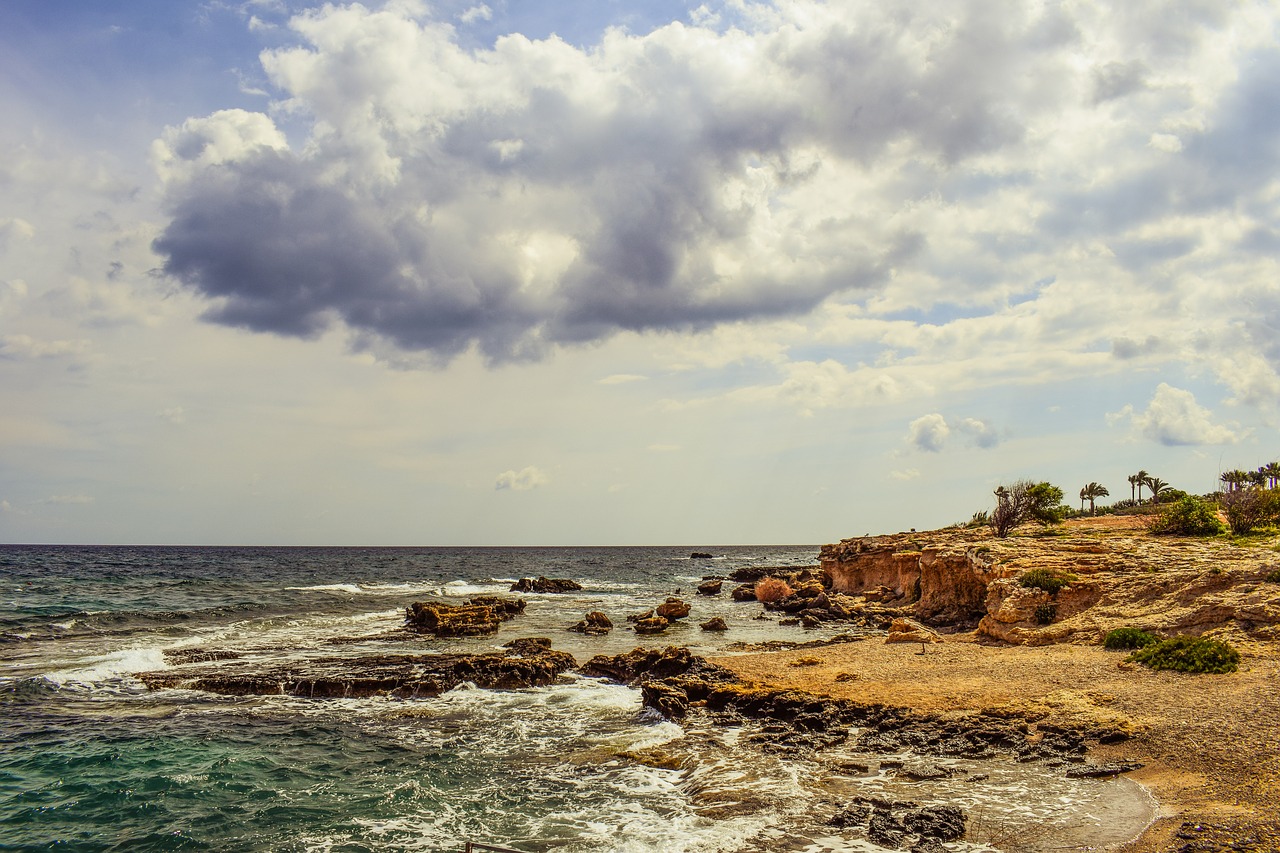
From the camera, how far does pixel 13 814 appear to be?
13.9 metres

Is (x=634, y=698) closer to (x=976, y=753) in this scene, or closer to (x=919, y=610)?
(x=976, y=753)

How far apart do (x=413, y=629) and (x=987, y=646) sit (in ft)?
94.4

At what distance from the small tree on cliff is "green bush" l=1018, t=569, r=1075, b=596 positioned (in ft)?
70.4

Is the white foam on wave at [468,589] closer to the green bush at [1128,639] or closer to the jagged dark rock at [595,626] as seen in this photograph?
the jagged dark rock at [595,626]

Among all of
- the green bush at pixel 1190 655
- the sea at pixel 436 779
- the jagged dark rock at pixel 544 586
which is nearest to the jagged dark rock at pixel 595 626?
the sea at pixel 436 779

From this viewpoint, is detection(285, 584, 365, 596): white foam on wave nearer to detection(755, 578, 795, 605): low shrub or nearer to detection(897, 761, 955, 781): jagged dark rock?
detection(755, 578, 795, 605): low shrub

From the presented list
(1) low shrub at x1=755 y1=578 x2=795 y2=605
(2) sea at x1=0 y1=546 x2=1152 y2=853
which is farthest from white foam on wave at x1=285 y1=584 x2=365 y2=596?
(1) low shrub at x1=755 y1=578 x2=795 y2=605

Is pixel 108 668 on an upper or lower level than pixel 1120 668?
lower

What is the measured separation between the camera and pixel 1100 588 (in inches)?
1032

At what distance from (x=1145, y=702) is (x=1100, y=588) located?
1134cm

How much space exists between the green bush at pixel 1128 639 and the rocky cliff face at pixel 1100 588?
2.11 feet

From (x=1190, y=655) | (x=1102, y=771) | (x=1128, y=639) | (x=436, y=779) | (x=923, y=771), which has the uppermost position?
(x=1190, y=655)

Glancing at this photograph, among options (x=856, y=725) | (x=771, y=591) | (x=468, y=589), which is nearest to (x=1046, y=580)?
(x=856, y=725)

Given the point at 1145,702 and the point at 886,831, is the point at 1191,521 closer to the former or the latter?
the point at 1145,702
